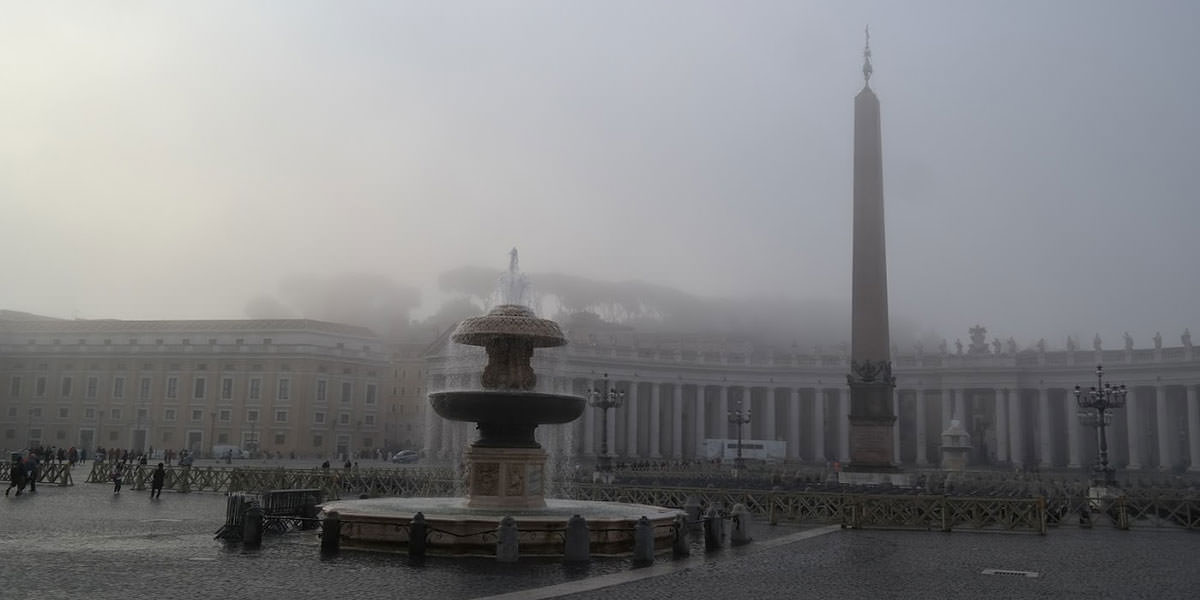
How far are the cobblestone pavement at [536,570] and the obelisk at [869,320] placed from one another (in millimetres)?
16230

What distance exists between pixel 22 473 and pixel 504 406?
21.3 meters

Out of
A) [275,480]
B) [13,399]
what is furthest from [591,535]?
[13,399]

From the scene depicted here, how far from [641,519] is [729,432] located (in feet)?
281

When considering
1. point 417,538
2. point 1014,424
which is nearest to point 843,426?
point 1014,424

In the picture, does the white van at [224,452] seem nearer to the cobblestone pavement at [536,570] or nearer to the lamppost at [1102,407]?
the cobblestone pavement at [536,570]

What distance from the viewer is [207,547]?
17688 millimetres

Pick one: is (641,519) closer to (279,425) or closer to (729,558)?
(729,558)

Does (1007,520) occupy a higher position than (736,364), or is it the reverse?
(736,364)

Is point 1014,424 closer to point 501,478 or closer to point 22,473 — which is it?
point 22,473

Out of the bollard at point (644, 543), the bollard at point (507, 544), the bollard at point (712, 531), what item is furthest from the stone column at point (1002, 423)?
the bollard at point (507, 544)

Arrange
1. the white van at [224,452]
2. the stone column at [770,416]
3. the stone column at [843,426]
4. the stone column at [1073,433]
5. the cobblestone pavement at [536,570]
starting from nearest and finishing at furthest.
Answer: the cobblestone pavement at [536,570]
the white van at [224,452]
the stone column at [1073,433]
the stone column at [843,426]
the stone column at [770,416]

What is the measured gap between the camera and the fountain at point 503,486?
55.1 feet

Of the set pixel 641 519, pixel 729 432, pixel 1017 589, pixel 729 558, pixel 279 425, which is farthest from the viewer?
pixel 729 432

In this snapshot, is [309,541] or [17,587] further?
[309,541]
